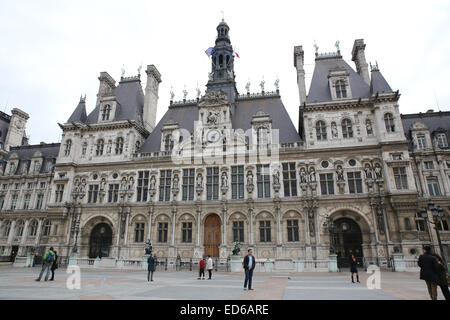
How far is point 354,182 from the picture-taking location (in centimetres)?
2845

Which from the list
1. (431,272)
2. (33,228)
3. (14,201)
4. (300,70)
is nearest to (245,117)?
(300,70)

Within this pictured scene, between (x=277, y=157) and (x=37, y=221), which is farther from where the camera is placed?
(x=37, y=221)

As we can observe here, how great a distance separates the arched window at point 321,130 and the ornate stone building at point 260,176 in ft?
0.37

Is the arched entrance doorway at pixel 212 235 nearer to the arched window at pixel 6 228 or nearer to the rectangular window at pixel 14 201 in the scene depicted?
the arched window at pixel 6 228

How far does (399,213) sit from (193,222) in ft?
64.8

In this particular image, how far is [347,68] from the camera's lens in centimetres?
3478

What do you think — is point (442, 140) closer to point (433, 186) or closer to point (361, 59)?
point (433, 186)

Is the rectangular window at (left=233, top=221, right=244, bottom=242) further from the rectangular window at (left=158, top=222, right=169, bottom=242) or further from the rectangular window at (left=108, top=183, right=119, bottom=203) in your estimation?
the rectangular window at (left=108, top=183, right=119, bottom=203)

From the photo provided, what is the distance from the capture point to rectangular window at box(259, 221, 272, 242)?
Result: 28641 mm

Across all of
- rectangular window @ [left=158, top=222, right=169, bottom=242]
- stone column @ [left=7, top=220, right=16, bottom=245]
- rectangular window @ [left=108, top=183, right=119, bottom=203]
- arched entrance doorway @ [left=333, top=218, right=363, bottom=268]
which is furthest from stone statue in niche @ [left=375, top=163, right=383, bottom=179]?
stone column @ [left=7, top=220, right=16, bottom=245]

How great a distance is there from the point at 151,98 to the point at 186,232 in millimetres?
20622

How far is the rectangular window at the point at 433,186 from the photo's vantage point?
31.5 meters
